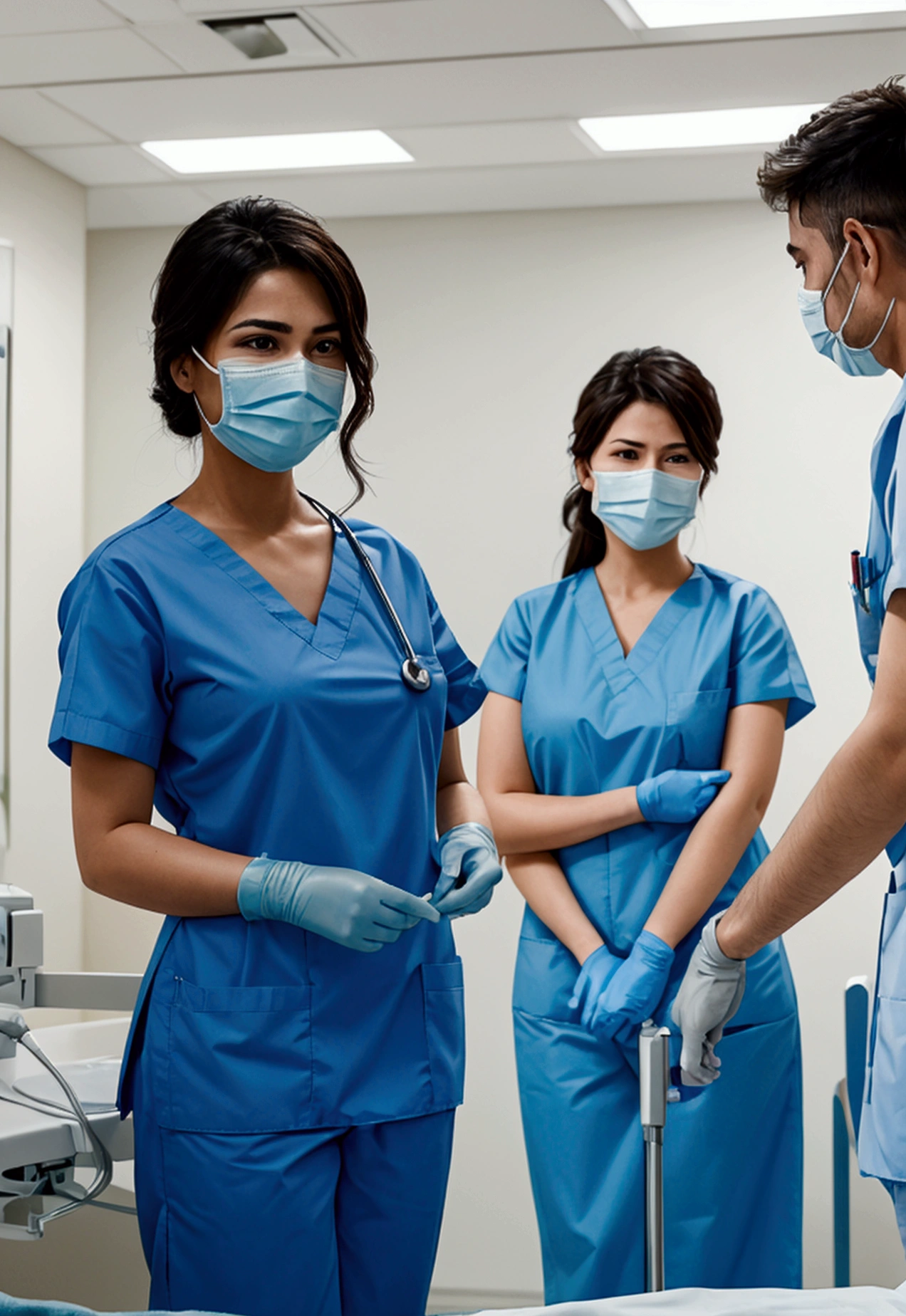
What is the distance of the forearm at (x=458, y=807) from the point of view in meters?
1.51

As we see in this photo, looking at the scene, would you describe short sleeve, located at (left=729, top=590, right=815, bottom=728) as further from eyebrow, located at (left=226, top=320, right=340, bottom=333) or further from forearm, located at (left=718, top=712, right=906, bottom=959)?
eyebrow, located at (left=226, top=320, right=340, bottom=333)

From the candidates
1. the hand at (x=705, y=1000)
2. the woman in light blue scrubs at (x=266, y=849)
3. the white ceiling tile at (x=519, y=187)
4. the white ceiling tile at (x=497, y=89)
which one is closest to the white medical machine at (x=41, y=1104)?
the woman in light blue scrubs at (x=266, y=849)

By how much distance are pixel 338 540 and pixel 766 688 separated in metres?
0.76

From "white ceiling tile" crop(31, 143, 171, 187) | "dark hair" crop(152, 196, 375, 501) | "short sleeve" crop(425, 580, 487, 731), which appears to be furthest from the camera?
"white ceiling tile" crop(31, 143, 171, 187)

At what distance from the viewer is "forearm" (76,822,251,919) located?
1.26 meters

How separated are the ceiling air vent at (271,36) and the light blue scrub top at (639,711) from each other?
101 centimetres

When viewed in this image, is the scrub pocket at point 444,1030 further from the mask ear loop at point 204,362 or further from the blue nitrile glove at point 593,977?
Answer: the mask ear loop at point 204,362

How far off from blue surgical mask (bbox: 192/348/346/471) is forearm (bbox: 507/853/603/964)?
821 millimetres

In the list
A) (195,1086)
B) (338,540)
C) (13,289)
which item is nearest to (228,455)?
(338,540)

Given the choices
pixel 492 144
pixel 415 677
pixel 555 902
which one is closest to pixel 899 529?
pixel 415 677

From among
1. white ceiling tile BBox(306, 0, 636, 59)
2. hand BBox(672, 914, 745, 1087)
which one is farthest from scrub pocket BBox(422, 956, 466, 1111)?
white ceiling tile BBox(306, 0, 636, 59)

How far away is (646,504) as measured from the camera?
2.03m

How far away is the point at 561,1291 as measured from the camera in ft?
6.32

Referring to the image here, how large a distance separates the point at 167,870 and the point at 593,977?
2.59 feet
